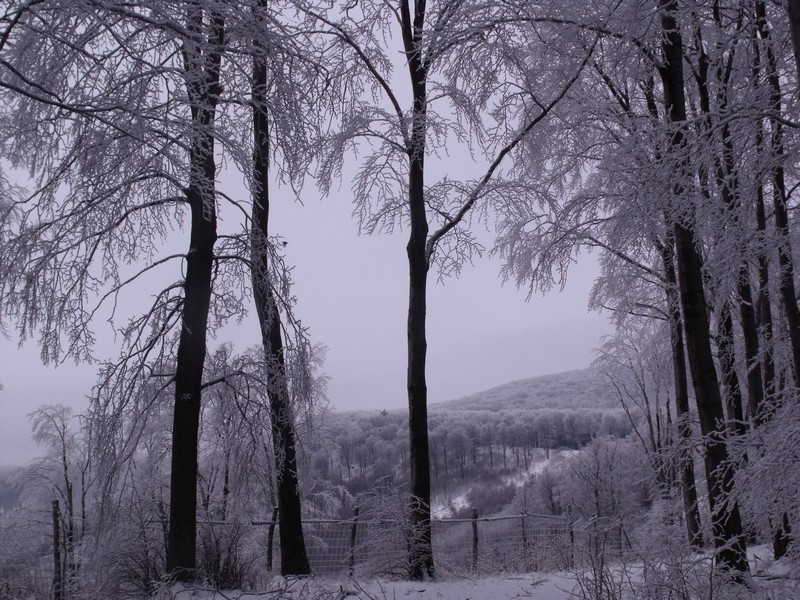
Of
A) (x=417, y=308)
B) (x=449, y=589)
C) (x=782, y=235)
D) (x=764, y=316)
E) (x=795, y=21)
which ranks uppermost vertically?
(x=795, y=21)

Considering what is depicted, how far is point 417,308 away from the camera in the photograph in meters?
8.21

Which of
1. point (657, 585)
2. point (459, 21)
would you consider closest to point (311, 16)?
point (459, 21)

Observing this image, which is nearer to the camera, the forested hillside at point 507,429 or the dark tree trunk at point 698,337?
the dark tree trunk at point 698,337

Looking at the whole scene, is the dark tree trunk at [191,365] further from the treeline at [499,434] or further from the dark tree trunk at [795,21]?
the treeline at [499,434]

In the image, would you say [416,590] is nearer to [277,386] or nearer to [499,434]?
[277,386]

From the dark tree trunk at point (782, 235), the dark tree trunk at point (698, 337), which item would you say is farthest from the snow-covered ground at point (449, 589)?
the dark tree trunk at point (782, 235)

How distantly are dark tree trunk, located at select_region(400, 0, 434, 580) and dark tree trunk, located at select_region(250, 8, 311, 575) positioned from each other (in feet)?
4.68

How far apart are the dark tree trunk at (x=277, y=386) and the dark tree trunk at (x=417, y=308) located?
56.2 inches

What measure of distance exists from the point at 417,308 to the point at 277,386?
2012 millimetres

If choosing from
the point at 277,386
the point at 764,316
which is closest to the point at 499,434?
the point at 764,316

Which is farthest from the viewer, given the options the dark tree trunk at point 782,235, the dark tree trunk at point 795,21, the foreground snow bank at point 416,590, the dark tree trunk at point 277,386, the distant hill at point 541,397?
the distant hill at point 541,397

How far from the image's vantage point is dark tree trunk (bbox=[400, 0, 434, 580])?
7559mm

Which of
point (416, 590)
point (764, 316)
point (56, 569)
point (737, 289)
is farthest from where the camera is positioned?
point (764, 316)

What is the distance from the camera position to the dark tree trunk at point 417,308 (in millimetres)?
7559
